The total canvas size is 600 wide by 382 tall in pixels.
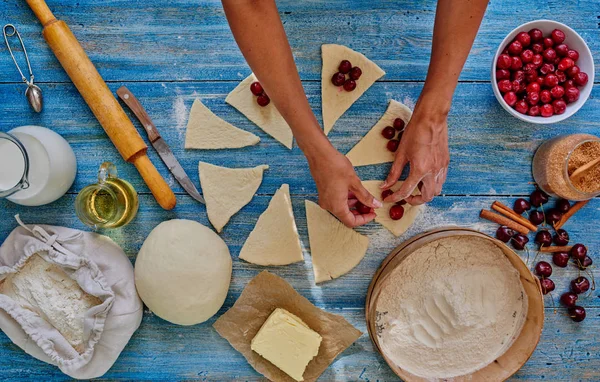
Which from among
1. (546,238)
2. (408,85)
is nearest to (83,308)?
(408,85)

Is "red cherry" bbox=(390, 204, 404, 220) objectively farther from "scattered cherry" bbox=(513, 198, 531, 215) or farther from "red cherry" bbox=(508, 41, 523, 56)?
"red cherry" bbox=(508, 41, 523, 56)

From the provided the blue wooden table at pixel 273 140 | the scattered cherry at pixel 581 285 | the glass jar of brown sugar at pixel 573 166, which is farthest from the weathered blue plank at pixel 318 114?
the scattered cherry at pixel 581 285

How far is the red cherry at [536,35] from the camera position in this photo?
158cm

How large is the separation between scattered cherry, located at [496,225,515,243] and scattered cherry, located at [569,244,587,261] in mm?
209

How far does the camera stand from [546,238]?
165 cm

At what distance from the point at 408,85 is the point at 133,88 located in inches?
36.6

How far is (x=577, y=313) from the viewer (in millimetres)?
1649

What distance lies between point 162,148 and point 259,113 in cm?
34

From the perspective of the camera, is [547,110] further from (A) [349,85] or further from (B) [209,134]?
(B) [209,134]

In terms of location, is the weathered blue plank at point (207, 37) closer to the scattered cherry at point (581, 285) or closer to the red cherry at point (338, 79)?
the red cherry at point (338, 79)

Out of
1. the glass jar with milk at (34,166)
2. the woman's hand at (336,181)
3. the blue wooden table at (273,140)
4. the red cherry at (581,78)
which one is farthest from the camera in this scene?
the blue wooden table at (273,140)

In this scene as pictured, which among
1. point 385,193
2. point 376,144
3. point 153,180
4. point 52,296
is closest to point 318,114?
→ point 376,144

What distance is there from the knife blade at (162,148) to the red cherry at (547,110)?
1.12 m

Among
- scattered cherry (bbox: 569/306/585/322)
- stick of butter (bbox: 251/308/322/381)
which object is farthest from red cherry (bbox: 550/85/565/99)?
stick of butter (bbox: 251/308/322/381)
